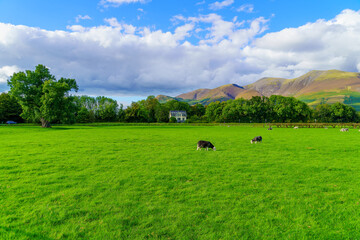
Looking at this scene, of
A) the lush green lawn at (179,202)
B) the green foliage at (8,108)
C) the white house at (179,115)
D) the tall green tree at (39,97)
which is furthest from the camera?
the white house at (179,115)

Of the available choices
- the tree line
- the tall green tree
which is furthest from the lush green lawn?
the tree line

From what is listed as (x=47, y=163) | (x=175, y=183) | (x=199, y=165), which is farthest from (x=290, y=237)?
(x=47, y=163)

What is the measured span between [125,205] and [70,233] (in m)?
1.77

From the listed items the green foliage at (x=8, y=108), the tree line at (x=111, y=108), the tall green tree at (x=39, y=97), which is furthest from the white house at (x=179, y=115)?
the tall green tree at (x=39, y=97)

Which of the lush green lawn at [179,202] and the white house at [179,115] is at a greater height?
the white house at [179,115]

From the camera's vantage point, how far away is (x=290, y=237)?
4797 mm

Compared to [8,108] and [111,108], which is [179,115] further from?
[8,108]

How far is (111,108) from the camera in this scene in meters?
128

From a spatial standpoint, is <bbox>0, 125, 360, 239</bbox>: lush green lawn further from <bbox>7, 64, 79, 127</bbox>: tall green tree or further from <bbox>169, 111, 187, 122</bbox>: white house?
<bbox>169, 111, 187, 122</bbox>: white house

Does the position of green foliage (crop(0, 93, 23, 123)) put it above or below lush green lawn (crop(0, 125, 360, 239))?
above

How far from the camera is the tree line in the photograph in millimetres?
54688

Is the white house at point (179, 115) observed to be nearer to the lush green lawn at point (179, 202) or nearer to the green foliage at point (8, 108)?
the green foliage at point (8, 108)

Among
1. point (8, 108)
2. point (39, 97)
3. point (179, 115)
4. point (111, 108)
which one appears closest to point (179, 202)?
point (39, 97)

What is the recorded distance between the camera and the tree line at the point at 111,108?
179 ft
